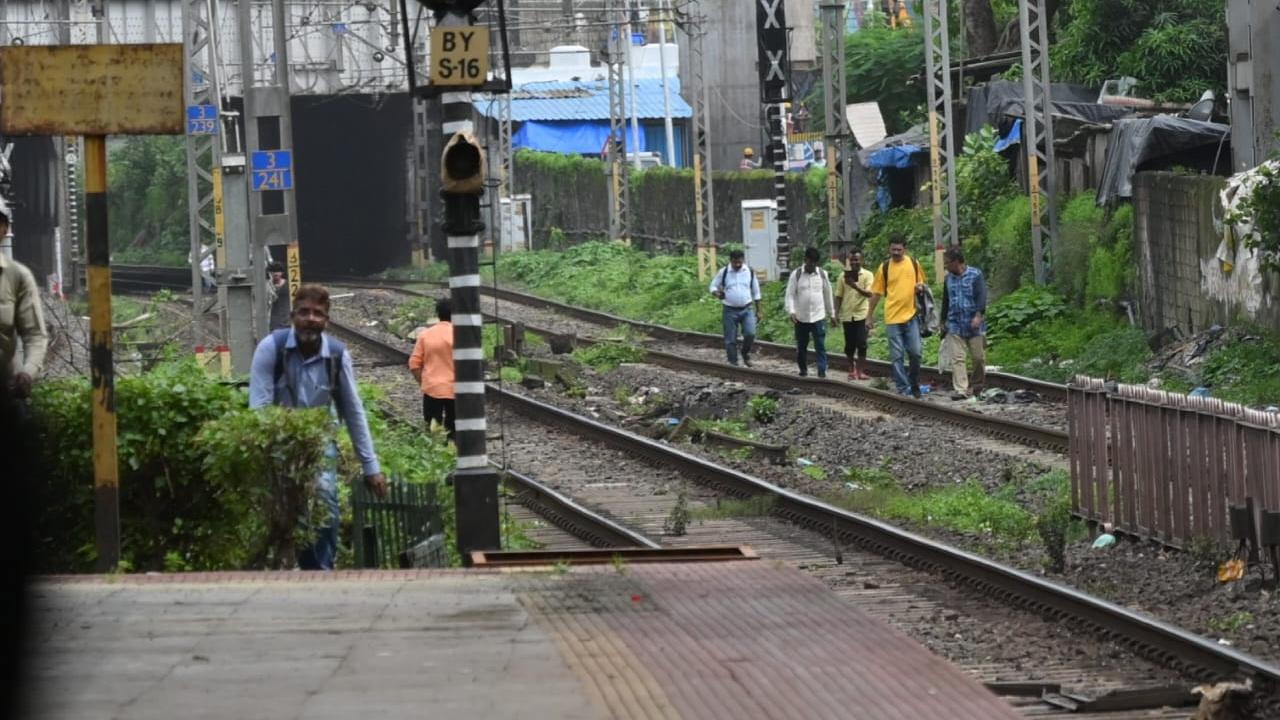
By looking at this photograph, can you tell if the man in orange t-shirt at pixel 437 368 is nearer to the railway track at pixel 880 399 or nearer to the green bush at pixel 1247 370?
the railway track at pixel 880 399

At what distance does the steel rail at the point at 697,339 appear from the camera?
25.0m

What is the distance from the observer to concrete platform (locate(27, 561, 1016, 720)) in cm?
725

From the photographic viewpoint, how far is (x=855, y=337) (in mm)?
27062

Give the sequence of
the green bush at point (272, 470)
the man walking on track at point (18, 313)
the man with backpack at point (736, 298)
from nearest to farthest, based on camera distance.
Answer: the green bush at point (272, 470)
the man walking on track at point (18, 313)
the man with backpack at point (736, 298)

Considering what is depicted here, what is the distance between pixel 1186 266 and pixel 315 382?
18237mm

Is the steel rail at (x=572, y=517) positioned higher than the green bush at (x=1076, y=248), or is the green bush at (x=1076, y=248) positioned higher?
the green bush at (x=1076, y=248)

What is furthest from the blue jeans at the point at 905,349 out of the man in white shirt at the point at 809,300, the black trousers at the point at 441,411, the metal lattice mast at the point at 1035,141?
the black trousers at the point at 441,411

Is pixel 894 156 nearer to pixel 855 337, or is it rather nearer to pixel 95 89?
pixel 855 337

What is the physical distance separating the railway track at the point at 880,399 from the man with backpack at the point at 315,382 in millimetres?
6098

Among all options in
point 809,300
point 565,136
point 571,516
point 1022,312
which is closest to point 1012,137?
point 1022,312

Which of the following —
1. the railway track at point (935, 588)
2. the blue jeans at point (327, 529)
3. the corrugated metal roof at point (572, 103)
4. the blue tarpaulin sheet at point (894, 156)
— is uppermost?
the corrugated metal roof at point (572, 103)

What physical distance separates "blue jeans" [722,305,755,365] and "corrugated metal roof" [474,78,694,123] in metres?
39.5

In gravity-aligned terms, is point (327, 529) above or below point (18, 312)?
below

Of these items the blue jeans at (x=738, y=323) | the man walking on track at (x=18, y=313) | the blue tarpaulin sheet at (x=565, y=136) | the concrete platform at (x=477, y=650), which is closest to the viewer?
the concrete platform at (x=477, y=650)
